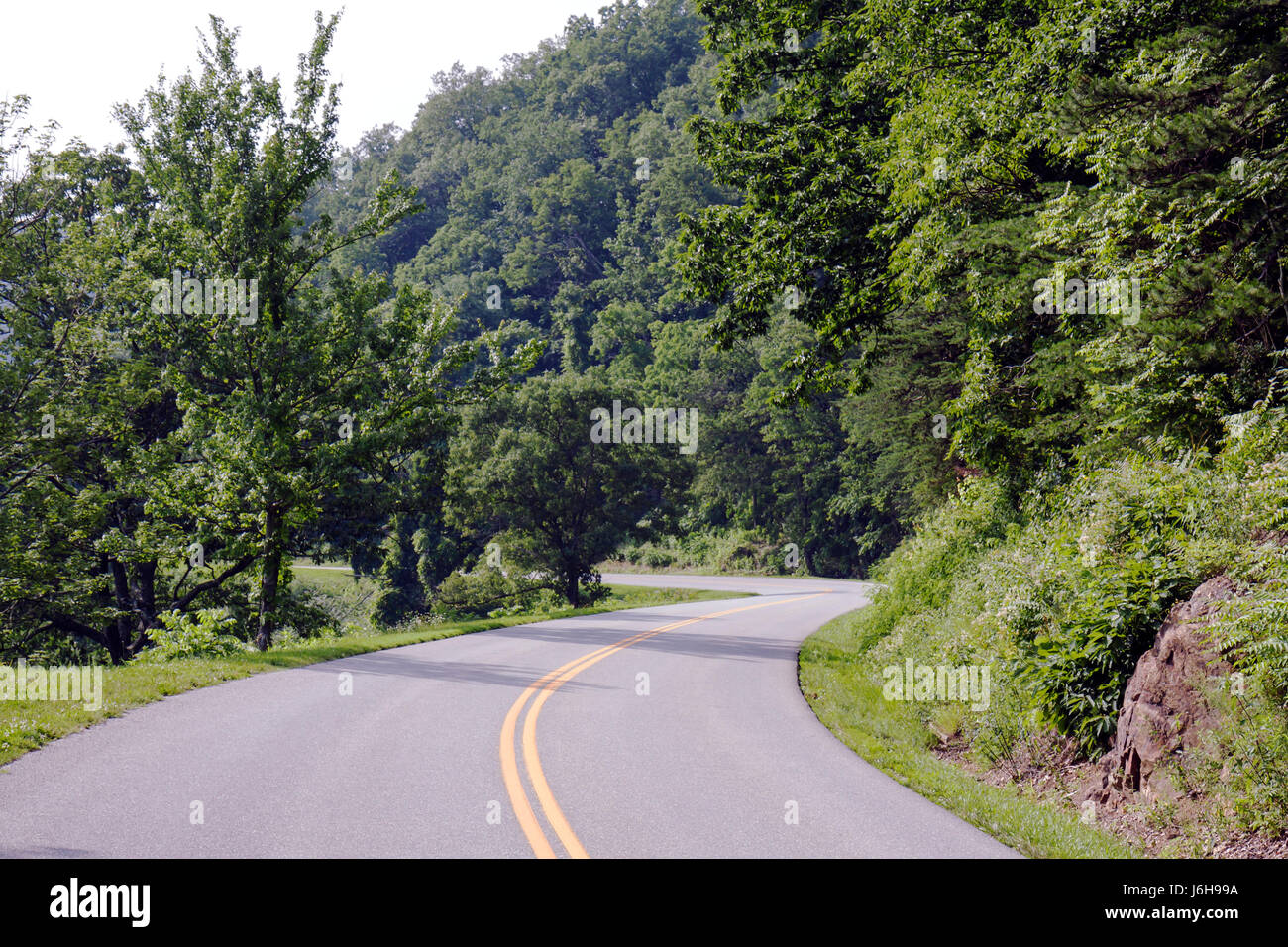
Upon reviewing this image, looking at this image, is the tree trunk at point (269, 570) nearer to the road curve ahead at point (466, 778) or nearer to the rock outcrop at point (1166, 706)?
the road curve ahead at point (466, 778)

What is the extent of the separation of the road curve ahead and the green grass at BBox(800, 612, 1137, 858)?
0.85 feet

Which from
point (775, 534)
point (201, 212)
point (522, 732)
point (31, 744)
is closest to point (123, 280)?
point (201, 212)

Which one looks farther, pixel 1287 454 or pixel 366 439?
pixel 366 439

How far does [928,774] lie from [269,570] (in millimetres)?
16408

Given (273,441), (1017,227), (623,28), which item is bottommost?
(273,441)

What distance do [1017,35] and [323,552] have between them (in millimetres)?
19420

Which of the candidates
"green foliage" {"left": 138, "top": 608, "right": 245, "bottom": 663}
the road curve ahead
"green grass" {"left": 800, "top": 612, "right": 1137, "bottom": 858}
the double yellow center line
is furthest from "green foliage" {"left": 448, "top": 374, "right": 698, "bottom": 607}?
the road curve ahead

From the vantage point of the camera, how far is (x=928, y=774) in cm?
834

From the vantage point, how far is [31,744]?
8180 mm

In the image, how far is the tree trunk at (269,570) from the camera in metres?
19.6

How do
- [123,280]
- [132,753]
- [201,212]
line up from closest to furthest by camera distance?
1. [132,753]
2. [201,212]
3. [123,280]

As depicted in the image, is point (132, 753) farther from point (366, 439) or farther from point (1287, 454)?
point (366, 439)

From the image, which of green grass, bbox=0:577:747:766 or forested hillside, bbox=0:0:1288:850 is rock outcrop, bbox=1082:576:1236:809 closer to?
forested hillside, bbox=0:0:1288:850

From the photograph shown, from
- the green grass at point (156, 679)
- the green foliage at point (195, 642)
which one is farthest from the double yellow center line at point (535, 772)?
the green foliage at point (195, 642)
